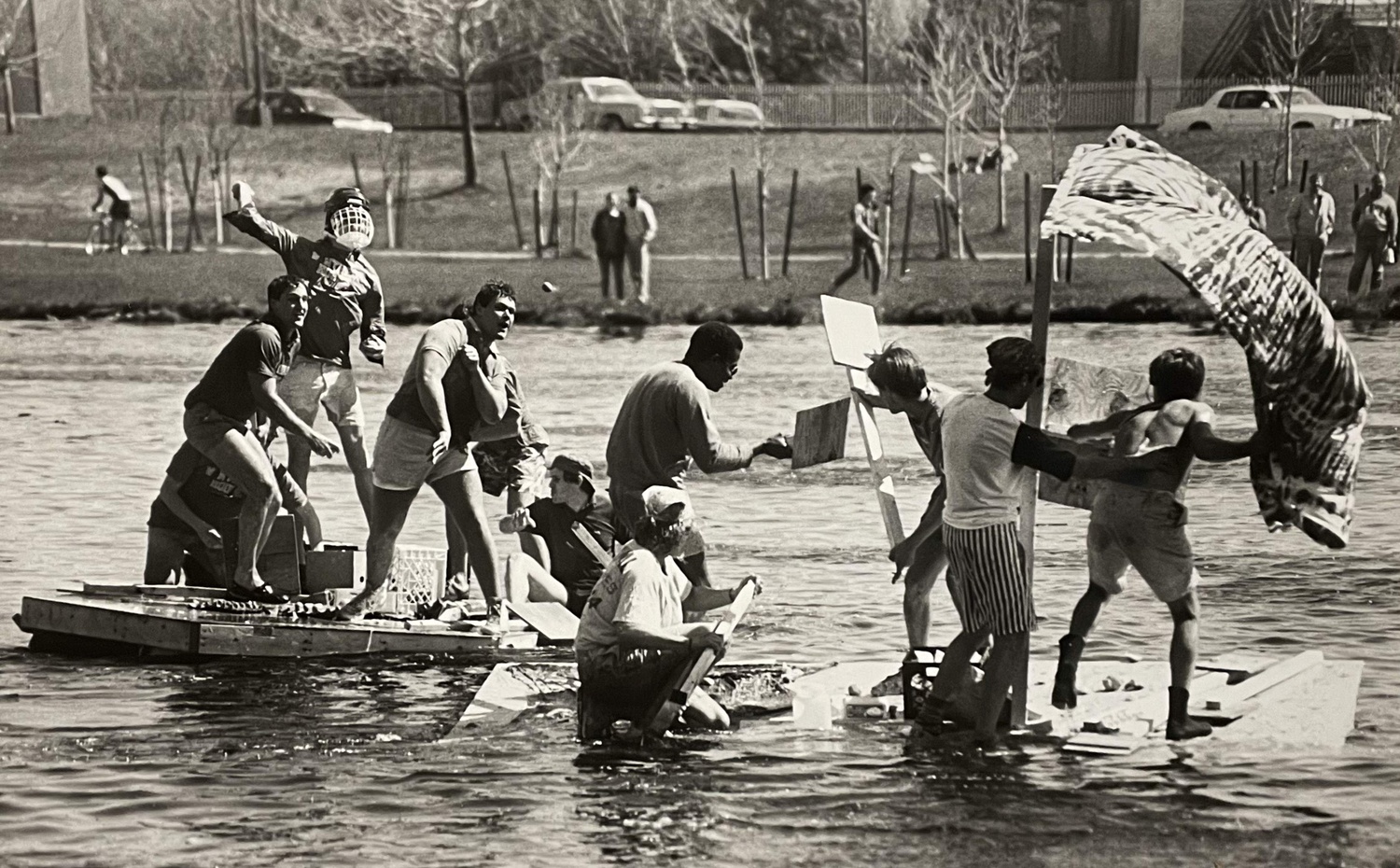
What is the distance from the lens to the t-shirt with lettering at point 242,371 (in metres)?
9.98

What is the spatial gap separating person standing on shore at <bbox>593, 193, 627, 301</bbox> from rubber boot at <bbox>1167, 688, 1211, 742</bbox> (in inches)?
848

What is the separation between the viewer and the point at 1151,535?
8.04 meters

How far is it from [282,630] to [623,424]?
2.11 meters

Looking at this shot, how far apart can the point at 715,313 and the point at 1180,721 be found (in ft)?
64.5

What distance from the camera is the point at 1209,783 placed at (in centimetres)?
788

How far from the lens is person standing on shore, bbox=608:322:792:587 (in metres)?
9.14

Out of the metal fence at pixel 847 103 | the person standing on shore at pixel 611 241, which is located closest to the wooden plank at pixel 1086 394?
the person standing on shore at pixel 611 241

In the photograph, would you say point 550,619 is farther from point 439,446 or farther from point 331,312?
point 331,312

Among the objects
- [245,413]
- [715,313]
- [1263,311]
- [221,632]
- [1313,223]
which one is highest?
[1263,311]

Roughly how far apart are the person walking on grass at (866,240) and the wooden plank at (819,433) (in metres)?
20.5

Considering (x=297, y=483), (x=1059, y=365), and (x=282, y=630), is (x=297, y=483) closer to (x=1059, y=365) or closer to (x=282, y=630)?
(x=282, y=630)

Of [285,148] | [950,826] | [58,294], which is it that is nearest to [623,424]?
[950,826]

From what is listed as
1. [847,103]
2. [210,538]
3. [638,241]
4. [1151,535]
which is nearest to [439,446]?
[210,538]

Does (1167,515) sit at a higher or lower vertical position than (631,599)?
higher
